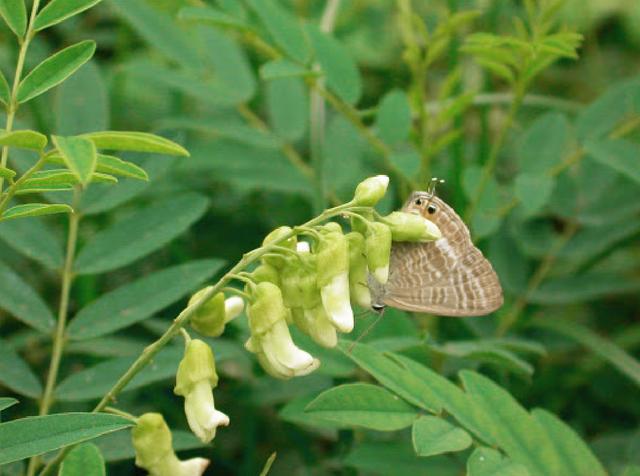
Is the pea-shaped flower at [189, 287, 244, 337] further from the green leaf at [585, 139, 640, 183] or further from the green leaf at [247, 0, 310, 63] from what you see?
the green leaf at [585, 139, 640, 183]

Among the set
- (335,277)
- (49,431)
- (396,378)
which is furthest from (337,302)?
(49,431)

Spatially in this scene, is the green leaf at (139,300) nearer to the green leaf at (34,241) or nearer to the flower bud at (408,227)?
the green leaf at (34,241)

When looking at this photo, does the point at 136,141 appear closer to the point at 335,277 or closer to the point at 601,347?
the point at 335,277

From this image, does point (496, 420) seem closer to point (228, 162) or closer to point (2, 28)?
point (228, 162)

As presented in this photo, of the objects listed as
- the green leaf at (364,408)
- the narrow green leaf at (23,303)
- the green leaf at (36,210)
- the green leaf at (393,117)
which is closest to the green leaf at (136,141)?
the green leaf at (36,210)

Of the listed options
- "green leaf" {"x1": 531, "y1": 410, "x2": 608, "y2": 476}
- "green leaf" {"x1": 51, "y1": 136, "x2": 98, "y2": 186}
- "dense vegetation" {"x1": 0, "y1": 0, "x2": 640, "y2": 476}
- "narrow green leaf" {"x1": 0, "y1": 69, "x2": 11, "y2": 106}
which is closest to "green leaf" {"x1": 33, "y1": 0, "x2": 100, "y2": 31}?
"dense vegetation" {"x1": 0, "y1": 0, "x2": 640, "y2": 476}

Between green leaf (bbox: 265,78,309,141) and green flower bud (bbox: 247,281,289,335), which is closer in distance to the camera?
green flower bud (bbox: 247,281,289,335)
